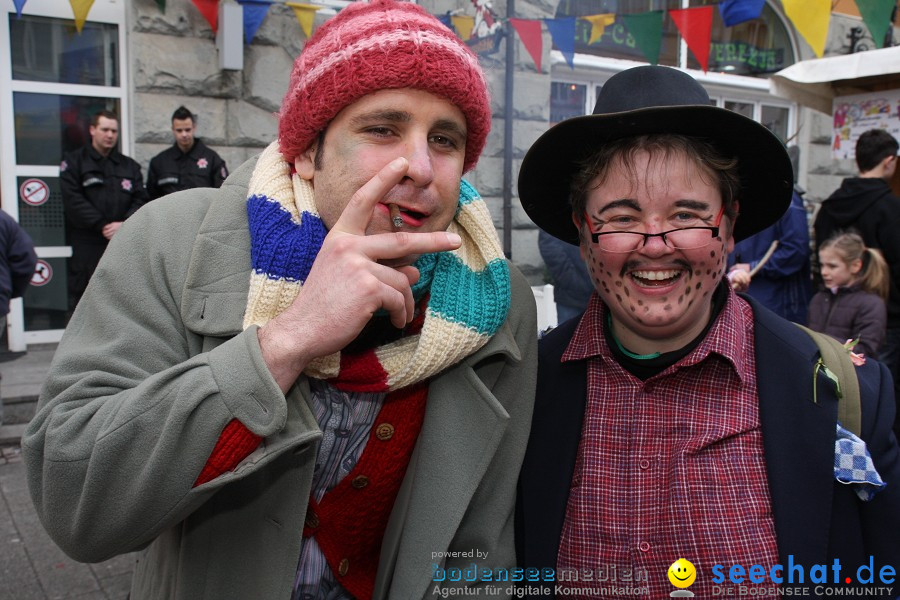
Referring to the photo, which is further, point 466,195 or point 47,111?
point 47,111

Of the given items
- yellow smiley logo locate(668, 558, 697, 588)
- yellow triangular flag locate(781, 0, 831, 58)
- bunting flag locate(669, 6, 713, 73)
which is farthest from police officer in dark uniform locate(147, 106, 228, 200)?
yellow smiley logo locate(668, 558, 697, 588)

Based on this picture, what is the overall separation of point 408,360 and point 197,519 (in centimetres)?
56

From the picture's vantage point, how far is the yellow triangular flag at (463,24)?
694 centimetres

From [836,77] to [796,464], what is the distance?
199 inches

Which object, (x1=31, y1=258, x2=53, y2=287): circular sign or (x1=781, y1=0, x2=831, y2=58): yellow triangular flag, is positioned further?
(x1=31, y1=258, x2=53, y2=287): circular sign

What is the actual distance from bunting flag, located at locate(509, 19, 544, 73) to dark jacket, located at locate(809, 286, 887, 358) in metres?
3.49

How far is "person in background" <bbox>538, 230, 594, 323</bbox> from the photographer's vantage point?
5.70 m

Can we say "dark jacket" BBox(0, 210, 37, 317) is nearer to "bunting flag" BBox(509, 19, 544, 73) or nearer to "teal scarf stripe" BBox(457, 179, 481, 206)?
"teal scarf stripe" BBox(457, 179, 481, 206)

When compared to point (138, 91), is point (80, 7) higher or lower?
higher

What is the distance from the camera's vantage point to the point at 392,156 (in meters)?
1.52

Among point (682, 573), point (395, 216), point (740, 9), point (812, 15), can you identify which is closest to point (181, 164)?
point (740, 9)

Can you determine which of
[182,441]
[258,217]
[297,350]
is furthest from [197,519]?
[258,217]

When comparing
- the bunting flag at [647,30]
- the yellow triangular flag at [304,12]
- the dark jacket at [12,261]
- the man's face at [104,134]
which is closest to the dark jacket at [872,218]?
the bunting flag at [647,30]

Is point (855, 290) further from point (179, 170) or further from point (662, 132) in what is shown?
point (179, 170)
